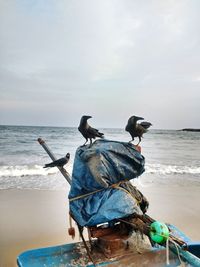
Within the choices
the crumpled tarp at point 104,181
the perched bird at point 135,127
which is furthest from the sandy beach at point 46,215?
the perched bird at point 135,127

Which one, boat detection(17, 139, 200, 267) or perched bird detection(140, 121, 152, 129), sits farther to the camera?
perched bird detection(140, 121, 152, 129)

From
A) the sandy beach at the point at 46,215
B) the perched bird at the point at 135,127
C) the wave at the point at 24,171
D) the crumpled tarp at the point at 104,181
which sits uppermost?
the perched bird at the point at 135,127

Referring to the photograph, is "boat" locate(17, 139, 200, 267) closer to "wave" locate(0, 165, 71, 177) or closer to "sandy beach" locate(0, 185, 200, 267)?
"sandy beach" locate(0, 185, 200, 267)

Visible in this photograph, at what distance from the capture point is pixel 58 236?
4695 mm

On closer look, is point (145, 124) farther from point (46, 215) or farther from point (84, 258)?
point (46, 215)

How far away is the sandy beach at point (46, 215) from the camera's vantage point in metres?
Result: 4.41

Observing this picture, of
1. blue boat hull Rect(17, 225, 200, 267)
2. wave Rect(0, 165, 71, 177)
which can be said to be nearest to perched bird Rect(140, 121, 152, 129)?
blue boat hull Rect(17, 225, 200, 267)

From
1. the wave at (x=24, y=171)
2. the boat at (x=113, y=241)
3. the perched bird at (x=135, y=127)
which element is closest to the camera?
the boat at (x=113, y=241)

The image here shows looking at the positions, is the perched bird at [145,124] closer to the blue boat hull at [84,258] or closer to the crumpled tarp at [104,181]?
the crumpled tarp at [104,181]

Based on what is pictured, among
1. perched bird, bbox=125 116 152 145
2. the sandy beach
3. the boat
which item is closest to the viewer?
the boat

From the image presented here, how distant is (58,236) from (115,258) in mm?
2520

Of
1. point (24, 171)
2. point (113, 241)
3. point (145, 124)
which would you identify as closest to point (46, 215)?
point (113, 241)

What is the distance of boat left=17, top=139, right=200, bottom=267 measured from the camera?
229 centimetres

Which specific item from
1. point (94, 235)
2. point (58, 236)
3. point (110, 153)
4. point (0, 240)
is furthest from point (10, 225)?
point (110, 153)
